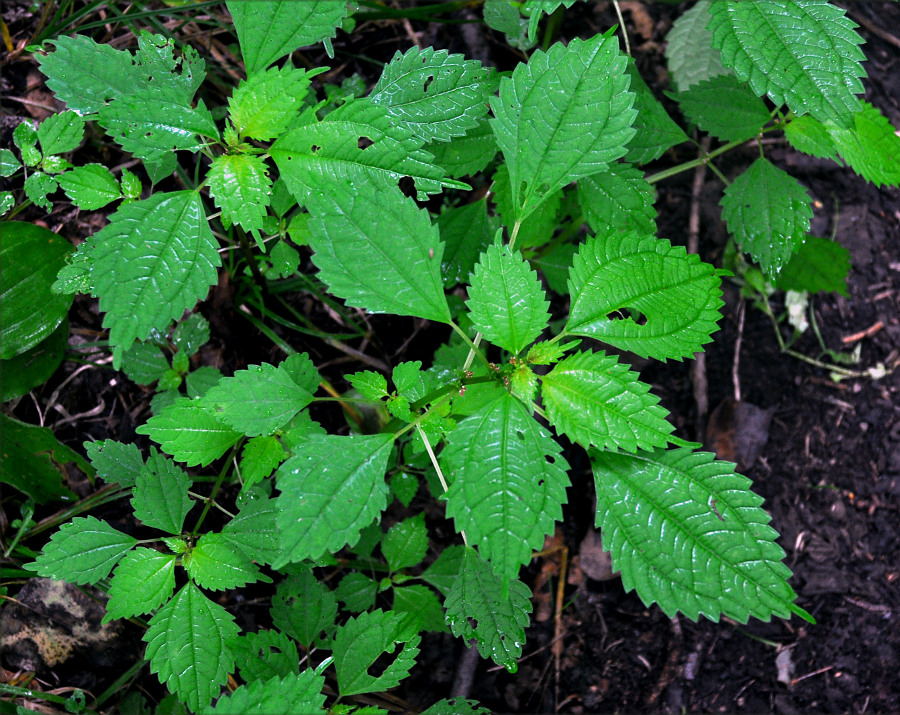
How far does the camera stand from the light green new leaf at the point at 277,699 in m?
1.67

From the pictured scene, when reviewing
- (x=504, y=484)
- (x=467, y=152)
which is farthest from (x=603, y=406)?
(x=467, y=152)

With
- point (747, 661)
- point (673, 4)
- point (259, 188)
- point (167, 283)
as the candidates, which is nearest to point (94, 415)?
point (167, 283)

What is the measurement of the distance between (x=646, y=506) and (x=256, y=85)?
1547 millimetres

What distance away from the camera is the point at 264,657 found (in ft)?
6.40

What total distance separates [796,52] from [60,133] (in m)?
2.41

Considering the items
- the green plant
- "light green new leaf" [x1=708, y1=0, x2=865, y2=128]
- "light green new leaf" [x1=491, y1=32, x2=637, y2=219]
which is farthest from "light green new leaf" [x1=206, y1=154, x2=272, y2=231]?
"light green new leaf" [x1=708, y1=0, x2=865, y2=128]

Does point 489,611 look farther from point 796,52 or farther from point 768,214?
point 796,52

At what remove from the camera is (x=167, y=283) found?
5.52ft

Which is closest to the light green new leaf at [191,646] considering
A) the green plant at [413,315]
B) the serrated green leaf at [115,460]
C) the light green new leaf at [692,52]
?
the green plant at [413,315]

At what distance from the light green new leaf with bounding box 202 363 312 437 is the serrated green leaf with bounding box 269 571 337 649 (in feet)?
2.21

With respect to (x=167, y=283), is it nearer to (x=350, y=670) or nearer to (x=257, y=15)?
(x=257, y=15)

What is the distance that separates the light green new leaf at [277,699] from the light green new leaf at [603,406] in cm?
93

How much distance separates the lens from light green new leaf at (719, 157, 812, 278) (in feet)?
7.56

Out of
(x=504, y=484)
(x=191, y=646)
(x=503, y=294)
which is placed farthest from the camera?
(x=191, y=646)
